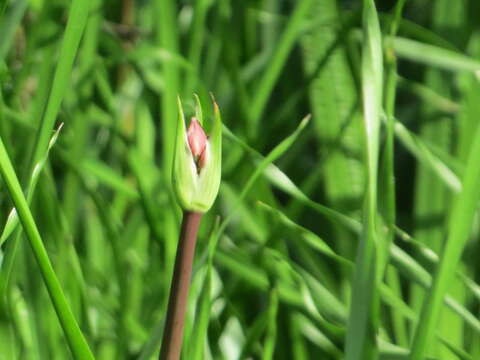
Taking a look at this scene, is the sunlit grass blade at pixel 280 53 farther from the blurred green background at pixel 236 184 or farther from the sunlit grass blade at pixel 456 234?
the sunlit grass blade at pixel 456 234

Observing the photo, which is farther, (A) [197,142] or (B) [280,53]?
(B) [280,53]

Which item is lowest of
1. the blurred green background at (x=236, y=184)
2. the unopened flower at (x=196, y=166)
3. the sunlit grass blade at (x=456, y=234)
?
the blurred green background at (x=236, y=184)

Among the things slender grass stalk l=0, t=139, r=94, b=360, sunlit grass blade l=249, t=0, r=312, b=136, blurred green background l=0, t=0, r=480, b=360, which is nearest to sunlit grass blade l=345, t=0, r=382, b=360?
blurred green background l=0, t=0, r=480, b=360

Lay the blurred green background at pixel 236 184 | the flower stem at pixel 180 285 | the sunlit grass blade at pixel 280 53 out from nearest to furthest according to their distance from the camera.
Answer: the flower stem at pixel 180 285
the blurred green background at pixel 236 184
the sunlit grass blade at pixel 280 53

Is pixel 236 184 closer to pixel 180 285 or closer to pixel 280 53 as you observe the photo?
pixel 280 53

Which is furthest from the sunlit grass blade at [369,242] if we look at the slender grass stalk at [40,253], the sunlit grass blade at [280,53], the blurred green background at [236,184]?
the sunlit grass blade at [280,53]

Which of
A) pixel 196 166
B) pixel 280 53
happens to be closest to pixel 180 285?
pixel 196 166

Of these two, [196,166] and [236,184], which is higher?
[196,166]

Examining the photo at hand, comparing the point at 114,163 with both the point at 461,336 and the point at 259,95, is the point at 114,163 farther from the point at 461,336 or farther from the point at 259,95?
the point at 461,336
